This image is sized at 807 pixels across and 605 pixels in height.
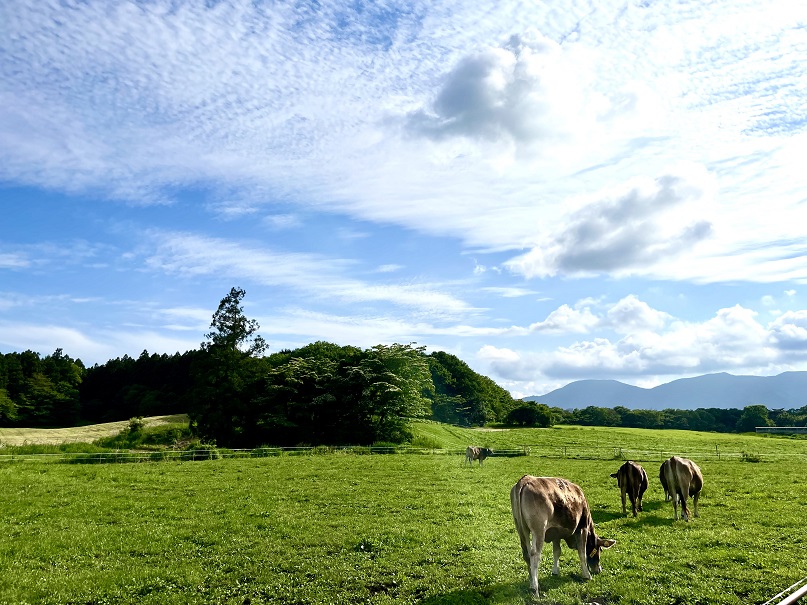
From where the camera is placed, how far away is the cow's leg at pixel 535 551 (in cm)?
1202

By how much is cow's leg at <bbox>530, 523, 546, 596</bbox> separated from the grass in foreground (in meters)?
0.37

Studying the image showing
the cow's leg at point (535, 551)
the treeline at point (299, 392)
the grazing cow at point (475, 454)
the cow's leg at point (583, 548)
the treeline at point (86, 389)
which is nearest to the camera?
the cow's leg at point (535, 551)

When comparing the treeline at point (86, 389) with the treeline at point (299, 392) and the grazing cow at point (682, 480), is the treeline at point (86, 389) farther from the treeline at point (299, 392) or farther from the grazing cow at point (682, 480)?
the grazing cow at point (682, 480)

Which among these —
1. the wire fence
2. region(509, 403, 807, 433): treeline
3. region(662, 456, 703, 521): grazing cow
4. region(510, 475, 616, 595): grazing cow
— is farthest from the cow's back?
region(509, 403, 807, 433): treeline

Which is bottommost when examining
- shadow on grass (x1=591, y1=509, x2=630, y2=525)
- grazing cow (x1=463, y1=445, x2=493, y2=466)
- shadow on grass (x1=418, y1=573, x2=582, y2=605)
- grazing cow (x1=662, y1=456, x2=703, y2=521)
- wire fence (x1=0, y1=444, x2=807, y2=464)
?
wire fence (x1=0, y1=444, x2=807, y2=464)

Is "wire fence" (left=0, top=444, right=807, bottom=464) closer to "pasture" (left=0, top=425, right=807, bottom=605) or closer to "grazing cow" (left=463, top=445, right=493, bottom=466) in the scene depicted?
"grazing cow" (left=463, top=445, right=493, bottom=466)

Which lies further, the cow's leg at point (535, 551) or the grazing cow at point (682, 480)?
the grazing cow at point (682, 480)

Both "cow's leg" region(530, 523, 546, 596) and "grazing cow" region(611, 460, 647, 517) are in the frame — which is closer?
"cow's leg" region(530, 523, 546, 596)

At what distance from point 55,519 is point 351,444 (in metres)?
41.9

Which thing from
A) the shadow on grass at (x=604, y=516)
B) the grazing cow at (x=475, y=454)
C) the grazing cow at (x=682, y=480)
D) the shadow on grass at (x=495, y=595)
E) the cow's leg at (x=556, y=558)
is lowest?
the grazing cow at (x=475, y=454)

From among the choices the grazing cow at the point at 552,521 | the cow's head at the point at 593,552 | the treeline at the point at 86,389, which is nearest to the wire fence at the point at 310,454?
the cow's head at the point at 593,552

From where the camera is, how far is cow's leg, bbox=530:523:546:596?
39.4 feet

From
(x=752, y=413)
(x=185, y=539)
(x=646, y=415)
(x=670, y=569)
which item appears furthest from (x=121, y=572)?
(x=646, y=415)

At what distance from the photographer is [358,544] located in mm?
16344
